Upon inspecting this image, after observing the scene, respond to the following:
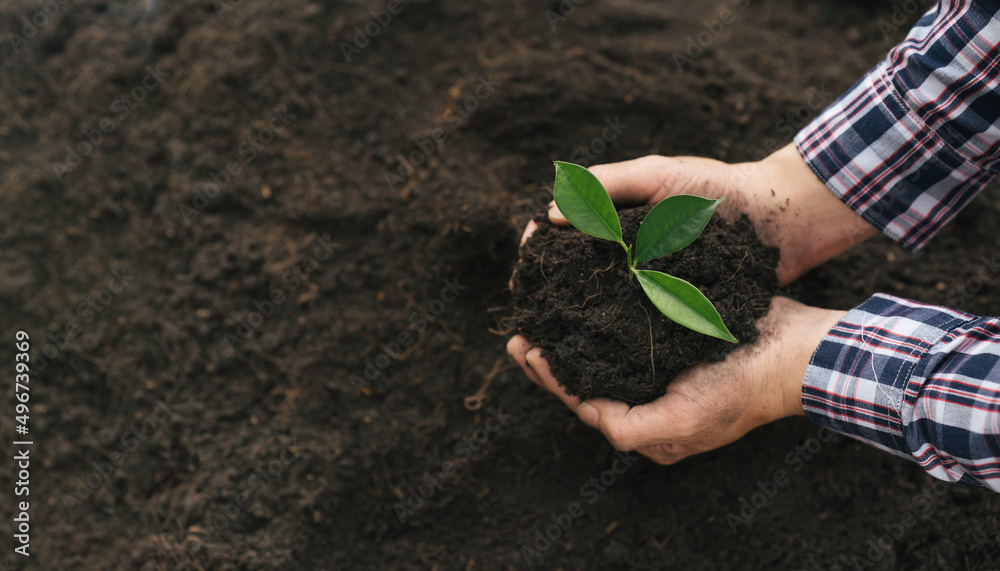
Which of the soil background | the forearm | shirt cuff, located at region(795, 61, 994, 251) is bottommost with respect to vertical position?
the soil background

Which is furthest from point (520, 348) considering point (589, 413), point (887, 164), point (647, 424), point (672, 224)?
point (887, 164)

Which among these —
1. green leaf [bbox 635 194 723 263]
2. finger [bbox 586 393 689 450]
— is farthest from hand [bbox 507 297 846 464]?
green leaf [bbox 635 194 723 263]

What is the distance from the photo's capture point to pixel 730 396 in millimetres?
1136

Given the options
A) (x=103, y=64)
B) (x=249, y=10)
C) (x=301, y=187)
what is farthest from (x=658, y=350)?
(x=103, y=64)

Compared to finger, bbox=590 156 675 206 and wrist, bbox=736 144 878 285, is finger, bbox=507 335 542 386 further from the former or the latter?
wrist, bbox=736 144 878 285

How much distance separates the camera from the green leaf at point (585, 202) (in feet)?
3.36

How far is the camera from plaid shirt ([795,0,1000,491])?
92 cm

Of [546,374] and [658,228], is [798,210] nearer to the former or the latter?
[658,228]

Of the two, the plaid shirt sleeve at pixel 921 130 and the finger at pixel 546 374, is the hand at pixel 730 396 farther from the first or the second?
the plaid shirt sleeve at pixel 921 130

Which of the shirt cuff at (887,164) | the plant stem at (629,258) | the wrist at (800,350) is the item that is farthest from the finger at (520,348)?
the shirt cuff at (887,164)

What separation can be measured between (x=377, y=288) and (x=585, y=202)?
71 centimetres

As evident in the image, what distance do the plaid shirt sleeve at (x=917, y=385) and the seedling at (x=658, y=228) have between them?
0.28m

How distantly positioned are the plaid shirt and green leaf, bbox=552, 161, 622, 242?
1.62ft

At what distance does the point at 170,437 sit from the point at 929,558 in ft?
6.36
